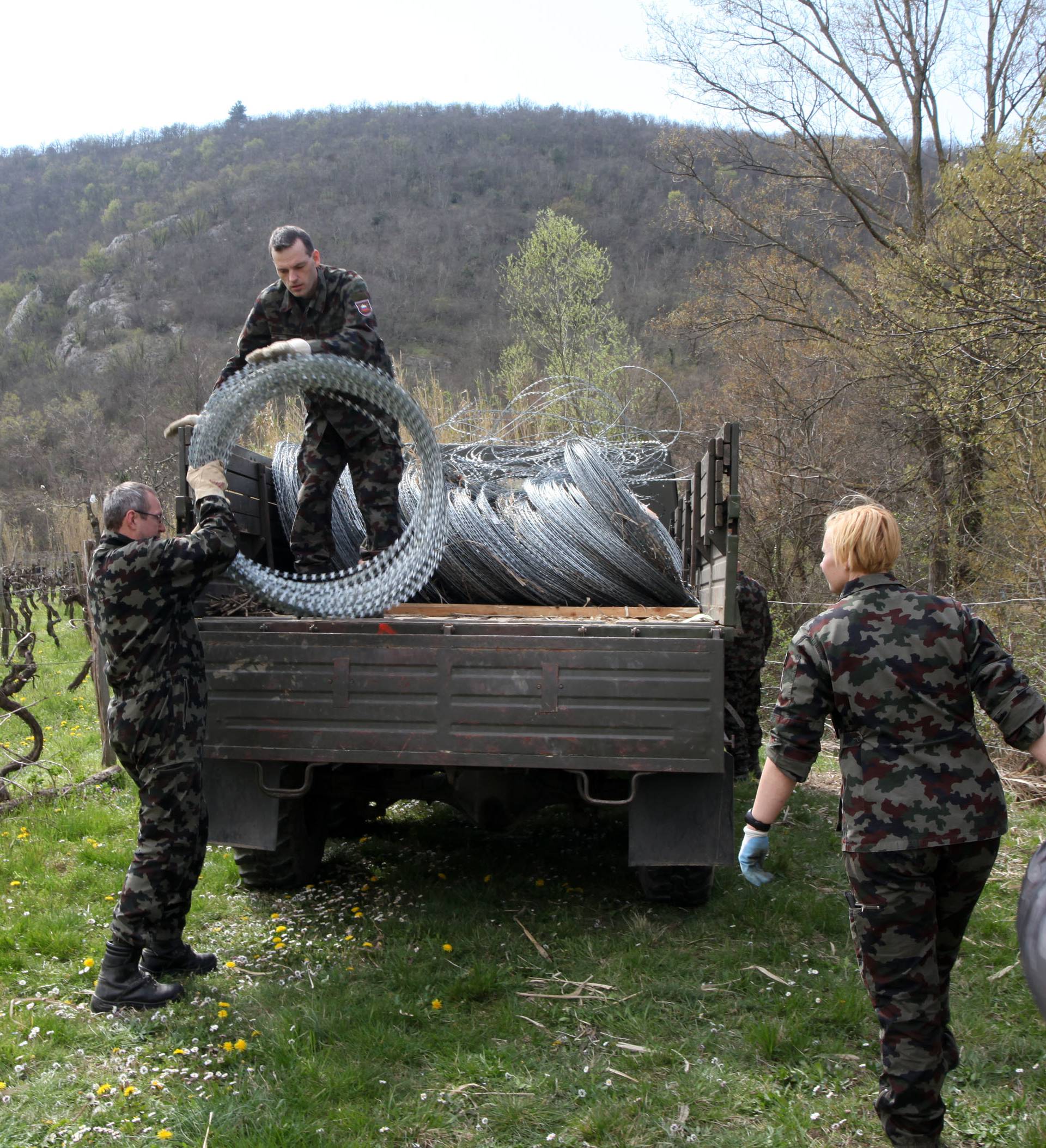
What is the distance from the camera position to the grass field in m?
2.89

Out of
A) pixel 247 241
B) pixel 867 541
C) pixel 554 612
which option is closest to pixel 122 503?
pixel 554 612

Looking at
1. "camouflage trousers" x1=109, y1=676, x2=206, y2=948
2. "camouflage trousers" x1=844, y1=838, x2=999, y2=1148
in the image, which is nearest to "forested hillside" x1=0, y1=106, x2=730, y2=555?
"camouflage trousers" x1=109, y1=676, x2=206, y2=948

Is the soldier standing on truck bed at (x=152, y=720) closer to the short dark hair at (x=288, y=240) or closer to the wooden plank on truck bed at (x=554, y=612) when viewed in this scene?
the wooden plank on truck bed at (x=554, y=612)

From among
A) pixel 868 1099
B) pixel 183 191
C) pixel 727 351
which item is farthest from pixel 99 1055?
pixel 183 191

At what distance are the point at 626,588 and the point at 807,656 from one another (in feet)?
7.36

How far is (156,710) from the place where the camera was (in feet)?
12.1

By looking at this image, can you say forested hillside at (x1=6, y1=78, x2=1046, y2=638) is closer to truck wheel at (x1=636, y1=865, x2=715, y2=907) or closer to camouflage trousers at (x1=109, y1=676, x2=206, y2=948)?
truck wheel at (x1=636, y1=865, x2=715, y2=907)

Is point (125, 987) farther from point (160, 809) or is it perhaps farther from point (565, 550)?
point (565, 550)

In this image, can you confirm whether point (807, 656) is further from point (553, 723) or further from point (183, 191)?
point (183, 191)

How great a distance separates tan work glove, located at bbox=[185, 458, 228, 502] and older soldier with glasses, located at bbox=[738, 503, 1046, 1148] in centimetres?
255

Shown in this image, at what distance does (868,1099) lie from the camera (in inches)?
117

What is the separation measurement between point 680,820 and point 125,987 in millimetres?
2120

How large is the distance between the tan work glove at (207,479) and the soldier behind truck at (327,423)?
66 centimetres

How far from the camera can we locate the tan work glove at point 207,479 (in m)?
4.15
